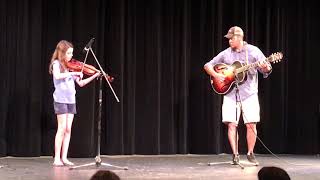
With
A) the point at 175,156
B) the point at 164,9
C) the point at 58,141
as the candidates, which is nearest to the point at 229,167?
the point at 175,156

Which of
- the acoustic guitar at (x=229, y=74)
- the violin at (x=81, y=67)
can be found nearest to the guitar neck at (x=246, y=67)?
the acoustic guitar at (x=229, y=74)

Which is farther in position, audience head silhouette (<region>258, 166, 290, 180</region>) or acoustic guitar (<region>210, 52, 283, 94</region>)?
acoustic guitar (<region>210, 52, 283, 94</region>)

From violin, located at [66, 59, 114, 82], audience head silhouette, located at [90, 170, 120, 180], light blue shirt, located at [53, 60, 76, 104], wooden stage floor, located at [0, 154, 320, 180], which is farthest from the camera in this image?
light blue shirt, located at [53, 60, 76, 104]

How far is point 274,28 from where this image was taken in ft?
32.1

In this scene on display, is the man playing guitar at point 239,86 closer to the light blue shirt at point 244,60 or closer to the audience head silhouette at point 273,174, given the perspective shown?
the light blue shirt at point 244,60

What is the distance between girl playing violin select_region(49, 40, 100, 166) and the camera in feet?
25.0

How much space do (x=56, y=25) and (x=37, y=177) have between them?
9.95 ft

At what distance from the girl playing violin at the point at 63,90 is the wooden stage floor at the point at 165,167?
385mm

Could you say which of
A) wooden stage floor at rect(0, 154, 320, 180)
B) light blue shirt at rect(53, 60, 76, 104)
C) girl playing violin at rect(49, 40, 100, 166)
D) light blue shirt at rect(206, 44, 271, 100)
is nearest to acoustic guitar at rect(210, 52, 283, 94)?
light blue shirt at rect(206, 44, 271, 100)

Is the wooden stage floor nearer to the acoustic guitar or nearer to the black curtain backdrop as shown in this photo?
the black curtain backdrop

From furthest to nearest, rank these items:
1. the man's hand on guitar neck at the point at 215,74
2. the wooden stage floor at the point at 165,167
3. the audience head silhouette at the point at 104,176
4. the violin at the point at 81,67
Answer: the man's hand on guitar neck at the point at 215,74 < the violin at the point at 81,67 < the wooden stage floor at the point at 165,167 < the audience head silhouette at the point at 104,176

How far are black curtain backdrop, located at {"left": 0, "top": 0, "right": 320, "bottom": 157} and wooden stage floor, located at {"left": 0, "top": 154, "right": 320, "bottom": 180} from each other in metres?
0.35

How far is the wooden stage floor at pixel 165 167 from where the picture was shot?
6.88 metres

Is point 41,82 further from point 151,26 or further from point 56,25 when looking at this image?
point 151,26
